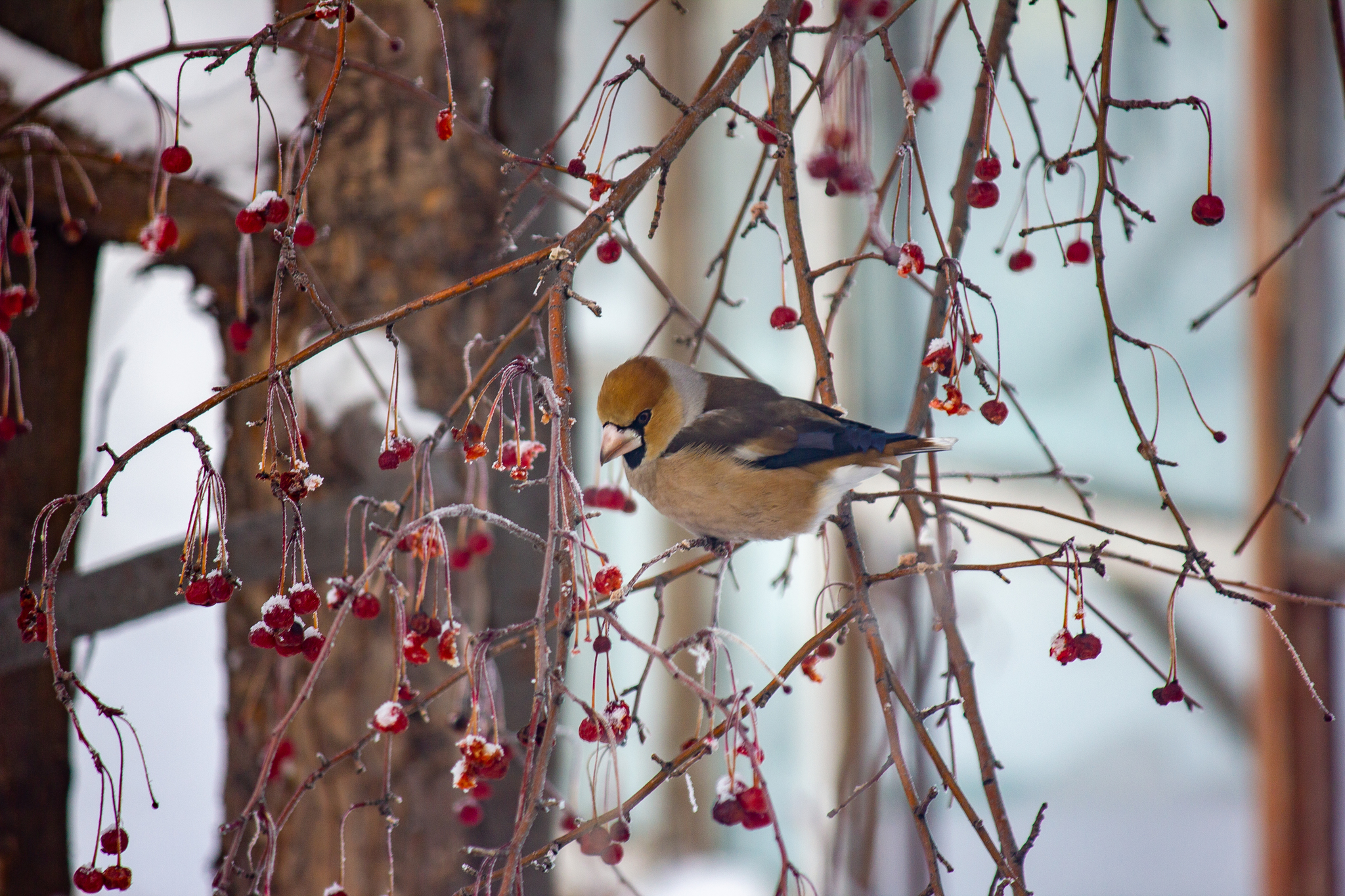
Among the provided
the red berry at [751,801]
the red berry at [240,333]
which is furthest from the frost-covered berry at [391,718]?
the red berry at [240,333]

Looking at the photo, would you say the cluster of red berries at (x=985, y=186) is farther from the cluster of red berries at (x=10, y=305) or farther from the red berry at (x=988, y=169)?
the cluster of red berries at (x=10, y=305)

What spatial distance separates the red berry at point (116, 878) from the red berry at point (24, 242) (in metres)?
0.61

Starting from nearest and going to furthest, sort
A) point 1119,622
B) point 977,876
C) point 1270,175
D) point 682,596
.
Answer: point 1270,175
point 1119,622
point 977,876
point 682,596

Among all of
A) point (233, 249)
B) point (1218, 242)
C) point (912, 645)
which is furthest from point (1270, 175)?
point (233, 249)

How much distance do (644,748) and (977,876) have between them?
1.34 m

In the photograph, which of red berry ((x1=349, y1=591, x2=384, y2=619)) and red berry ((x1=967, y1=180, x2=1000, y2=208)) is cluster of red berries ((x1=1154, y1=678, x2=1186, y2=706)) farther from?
red berry ((x1=349, y1=591, x2=384, y2=619))

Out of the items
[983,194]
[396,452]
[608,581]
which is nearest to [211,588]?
[396,452]

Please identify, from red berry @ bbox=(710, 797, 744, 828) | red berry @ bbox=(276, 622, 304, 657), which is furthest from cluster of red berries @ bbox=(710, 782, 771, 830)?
red berry @ bbox=(276, 622, 304, 657)

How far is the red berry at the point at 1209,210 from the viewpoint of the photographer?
2.98ft

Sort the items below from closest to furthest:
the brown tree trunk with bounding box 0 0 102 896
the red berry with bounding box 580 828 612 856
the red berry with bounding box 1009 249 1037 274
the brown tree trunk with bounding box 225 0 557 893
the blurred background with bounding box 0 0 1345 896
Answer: the red berry with bounding box 580 828 612 856 < the red berry with bounding box 1009 249 1037 274 < the brown tree trunk with bounding box 0 0 102 896 < the brown tree trunk with bounding box 225 0 557 893 < the blurred background with bounding box 0 0 1345 896

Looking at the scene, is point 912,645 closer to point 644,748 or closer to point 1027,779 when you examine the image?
point 1027,779

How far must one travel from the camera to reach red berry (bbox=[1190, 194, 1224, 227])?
908 millimetres

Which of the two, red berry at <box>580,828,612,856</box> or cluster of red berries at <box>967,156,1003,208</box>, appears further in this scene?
cluster of red berries at <box>967,156,1003,208</box>

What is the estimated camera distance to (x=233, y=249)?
1498 mm
